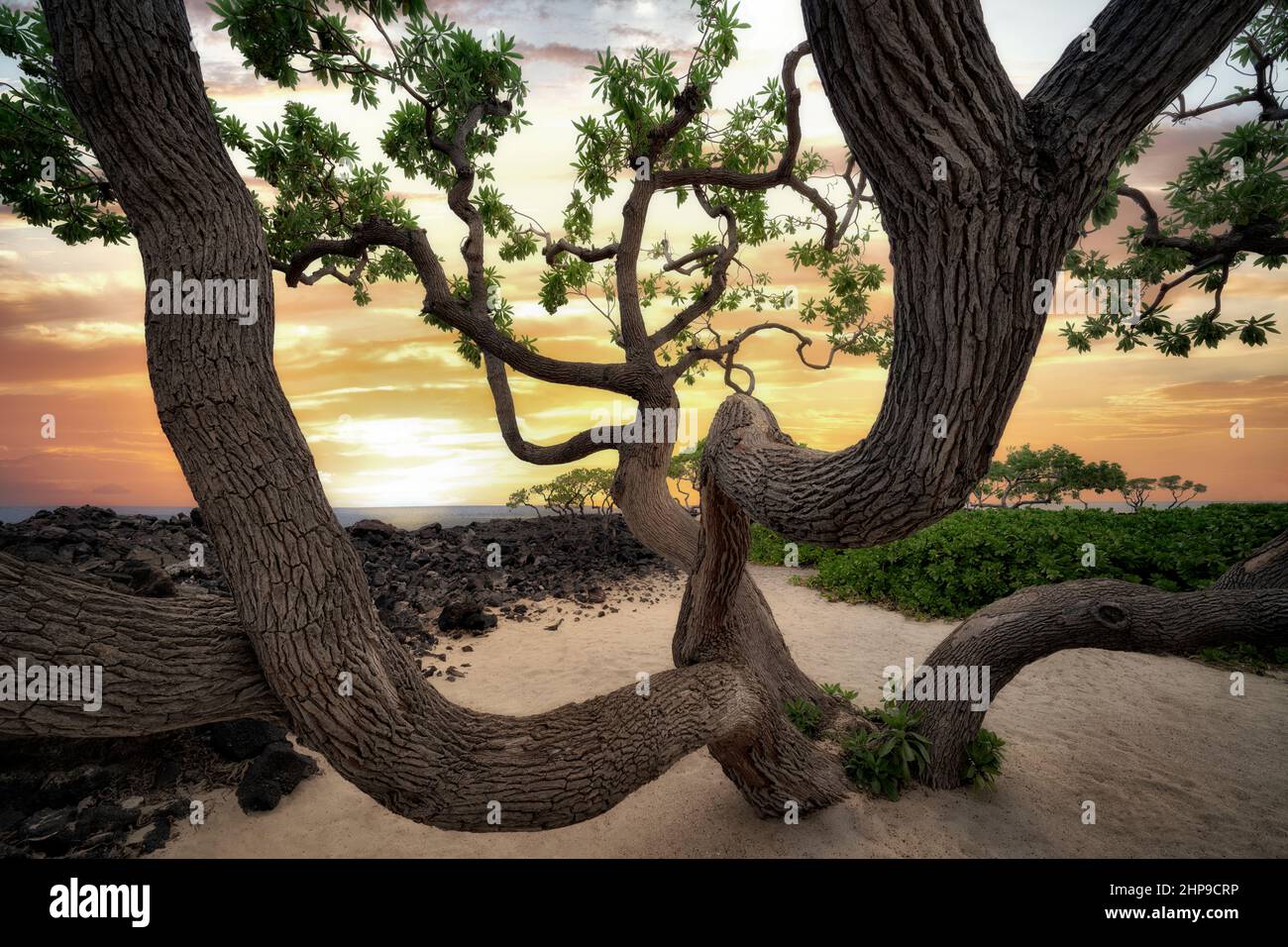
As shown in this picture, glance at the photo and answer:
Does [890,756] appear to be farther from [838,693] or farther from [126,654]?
[126,654]

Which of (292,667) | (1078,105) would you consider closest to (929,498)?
(1078,105)

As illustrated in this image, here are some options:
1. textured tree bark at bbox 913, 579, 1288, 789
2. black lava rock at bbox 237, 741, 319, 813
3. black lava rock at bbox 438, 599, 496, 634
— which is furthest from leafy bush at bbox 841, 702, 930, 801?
black lava rock at bbox 438, 599, 496, 634

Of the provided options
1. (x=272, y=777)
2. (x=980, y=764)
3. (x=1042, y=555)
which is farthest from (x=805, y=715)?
(x=1042, y=555)

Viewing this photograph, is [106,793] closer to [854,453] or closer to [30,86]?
[30,86]

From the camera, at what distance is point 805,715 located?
188 inches

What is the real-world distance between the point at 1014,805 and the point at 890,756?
0.88 metres

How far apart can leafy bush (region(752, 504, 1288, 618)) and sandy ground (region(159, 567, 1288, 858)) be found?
6.29 feet

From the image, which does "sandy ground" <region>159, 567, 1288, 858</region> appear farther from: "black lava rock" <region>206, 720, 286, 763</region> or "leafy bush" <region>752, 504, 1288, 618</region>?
"leafy bush" <region>752, 504, 1288, 618</region>

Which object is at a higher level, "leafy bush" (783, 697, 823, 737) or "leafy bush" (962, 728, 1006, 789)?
"leafy bush" (783, 697, 823, 737)

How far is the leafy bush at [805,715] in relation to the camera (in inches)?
187

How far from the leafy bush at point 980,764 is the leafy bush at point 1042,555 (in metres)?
5.04

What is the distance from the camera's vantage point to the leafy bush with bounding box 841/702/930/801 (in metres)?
4.26

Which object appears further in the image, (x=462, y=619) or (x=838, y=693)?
(x=462, y=619)

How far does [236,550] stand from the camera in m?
2.21
